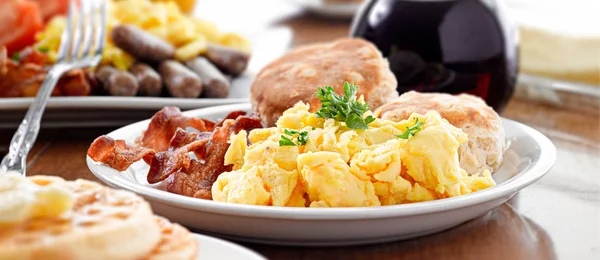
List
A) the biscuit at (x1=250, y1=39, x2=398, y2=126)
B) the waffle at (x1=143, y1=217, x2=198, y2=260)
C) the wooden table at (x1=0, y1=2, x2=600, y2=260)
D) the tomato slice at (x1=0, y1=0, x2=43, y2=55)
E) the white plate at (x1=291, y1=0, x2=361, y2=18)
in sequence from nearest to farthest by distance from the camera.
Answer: the waffle at (x1=143, y1=217, x2=198, y2=260) → the wooden table at (x1=0, y1=2, x2=600, y2=260) → the biscuit at (x1=250, y1=39, x2=398, y2=126) → the tomato slice at (x1=0, y1=0, x2=43, y2=55) → the white plate at (x1=291, y1=0, x2=361, y2=18)

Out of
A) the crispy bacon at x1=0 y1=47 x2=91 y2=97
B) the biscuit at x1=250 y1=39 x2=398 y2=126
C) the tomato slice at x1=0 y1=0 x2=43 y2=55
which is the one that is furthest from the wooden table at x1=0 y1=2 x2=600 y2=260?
the tomato slice at x1=0 y1=0 x2=43 y2=55

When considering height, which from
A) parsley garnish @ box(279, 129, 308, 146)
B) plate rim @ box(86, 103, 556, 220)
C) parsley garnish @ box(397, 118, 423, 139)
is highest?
parsley garnish @ box(397, 118, 423, 139)

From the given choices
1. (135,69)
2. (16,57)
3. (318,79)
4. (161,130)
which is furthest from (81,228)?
(16,57)

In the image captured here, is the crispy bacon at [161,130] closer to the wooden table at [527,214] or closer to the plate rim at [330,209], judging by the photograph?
the wooden table at [527,214]

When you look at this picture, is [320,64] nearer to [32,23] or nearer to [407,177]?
[407,177]

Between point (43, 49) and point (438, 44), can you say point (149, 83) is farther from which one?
point (438, 44)

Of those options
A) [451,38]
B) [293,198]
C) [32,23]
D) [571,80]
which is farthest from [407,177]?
[32,23]

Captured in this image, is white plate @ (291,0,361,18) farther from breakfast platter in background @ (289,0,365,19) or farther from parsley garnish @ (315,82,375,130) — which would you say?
parsley garnish @ (315,82,375,130)
